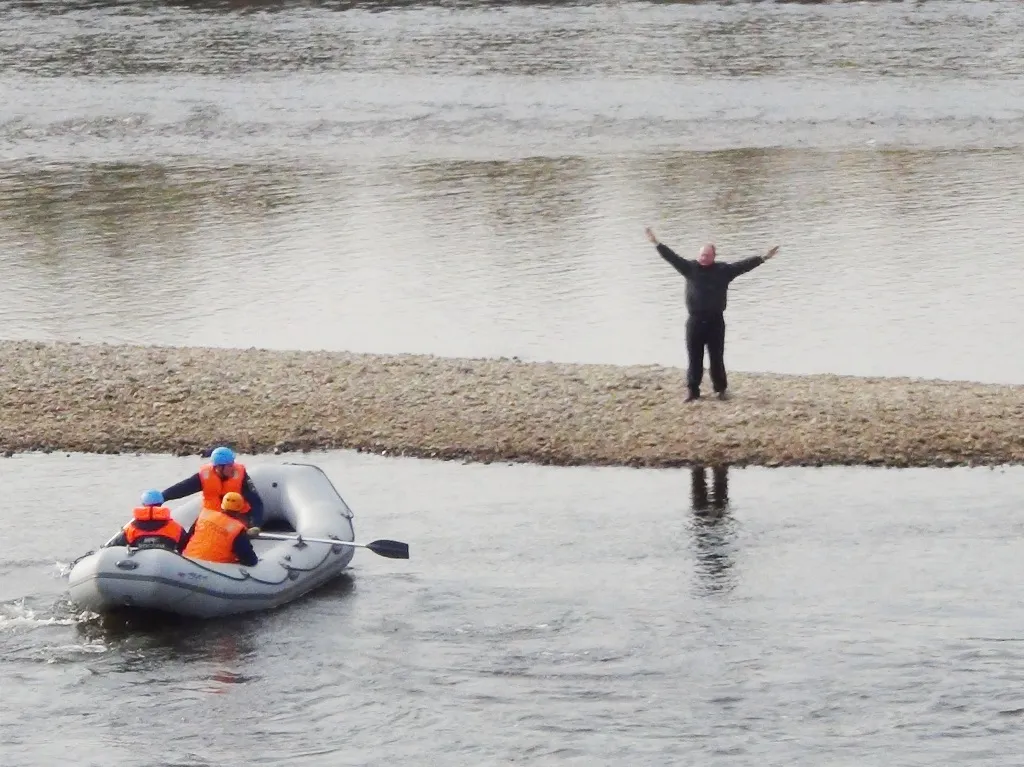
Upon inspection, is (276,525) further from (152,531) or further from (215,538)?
(152,531)

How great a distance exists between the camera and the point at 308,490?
61.3ft

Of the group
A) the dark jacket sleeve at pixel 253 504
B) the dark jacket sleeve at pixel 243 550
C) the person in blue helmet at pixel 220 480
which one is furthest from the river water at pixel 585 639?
the person in blue helmet at pixel 220 480

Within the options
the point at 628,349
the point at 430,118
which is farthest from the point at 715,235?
the point at 430,118

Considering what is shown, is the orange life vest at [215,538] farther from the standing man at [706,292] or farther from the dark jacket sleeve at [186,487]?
the standing man at [706,292]

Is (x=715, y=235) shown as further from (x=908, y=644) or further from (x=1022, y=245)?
(x=908, y=644)

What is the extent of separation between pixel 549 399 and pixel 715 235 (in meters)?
13.8

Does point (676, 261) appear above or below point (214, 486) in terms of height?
above

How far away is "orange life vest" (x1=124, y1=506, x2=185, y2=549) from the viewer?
16594 millimetres

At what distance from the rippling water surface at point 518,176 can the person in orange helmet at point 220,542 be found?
9.99m

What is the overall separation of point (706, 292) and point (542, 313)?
871cm

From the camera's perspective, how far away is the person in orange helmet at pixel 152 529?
54.4 ft

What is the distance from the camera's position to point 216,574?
1638cm

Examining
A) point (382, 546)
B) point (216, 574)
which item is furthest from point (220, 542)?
point (382, 546)

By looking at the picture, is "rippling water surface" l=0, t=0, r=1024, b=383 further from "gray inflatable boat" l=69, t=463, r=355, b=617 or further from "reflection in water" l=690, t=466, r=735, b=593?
"gray inflatable boat" l=69, t=463, r=355, b=617
